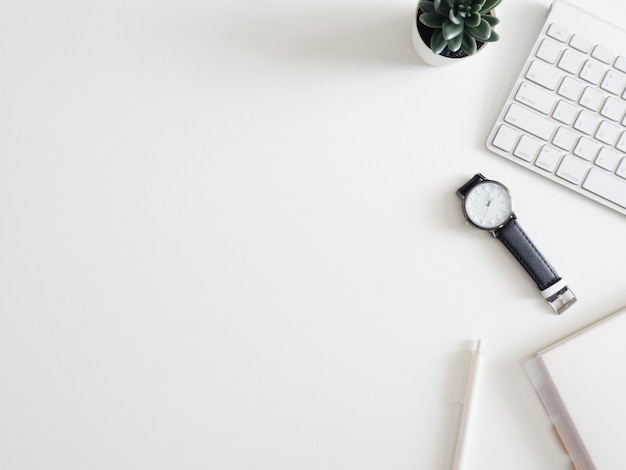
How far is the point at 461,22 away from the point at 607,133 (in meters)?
0.23

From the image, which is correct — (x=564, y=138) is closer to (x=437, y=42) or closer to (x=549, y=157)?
(x=549, y=157)

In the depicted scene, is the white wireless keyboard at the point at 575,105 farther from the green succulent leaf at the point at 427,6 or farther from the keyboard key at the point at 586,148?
the green succulent leaf at the point at 427,6

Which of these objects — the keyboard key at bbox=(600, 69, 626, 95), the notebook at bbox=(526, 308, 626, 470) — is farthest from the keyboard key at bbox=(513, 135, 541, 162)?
the notebook at bbox=(526, 308, 626, 470)

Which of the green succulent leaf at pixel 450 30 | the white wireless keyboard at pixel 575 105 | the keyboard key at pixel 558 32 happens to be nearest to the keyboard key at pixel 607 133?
the white wireless keyboard at pixel 575 105

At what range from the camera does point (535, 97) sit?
26.0 inches

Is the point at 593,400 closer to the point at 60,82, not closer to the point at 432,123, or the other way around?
the point at 432,123

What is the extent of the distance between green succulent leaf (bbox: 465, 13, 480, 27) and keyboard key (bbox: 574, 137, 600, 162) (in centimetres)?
20

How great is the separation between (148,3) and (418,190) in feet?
1.29

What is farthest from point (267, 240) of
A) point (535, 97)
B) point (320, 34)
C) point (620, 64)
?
point (620, 64)

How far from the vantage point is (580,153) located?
66cm

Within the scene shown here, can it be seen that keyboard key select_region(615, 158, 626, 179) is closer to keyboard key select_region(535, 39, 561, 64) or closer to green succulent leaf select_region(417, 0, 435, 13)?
keyboard key select_region(535, 39, 561, 64)

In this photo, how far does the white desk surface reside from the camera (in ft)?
2.17

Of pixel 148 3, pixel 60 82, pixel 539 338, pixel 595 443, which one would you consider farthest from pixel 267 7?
pixel 595 443

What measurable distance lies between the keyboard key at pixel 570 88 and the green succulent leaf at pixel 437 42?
0.16m
